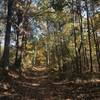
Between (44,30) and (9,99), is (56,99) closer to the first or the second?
(9,99)

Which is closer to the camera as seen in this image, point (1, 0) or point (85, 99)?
point (85, 99)

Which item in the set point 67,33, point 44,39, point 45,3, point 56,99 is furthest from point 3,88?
point 44,39

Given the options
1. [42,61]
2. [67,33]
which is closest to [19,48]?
[67,33]

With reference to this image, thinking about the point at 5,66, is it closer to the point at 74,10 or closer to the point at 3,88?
the point at 3,88

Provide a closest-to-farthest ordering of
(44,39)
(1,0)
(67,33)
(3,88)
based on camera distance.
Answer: (3,88) < (1,0) < (67,33) < (44,39)

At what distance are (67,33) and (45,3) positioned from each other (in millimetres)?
18024

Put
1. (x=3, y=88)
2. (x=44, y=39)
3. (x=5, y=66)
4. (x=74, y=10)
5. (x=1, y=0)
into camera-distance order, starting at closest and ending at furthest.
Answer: (x=3, y=88)
(x=5, y=66)
(x=1, y=0)
(x=74, y=10)
(x=44, y=39)

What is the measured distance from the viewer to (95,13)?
109 feet

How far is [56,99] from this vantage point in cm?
1323

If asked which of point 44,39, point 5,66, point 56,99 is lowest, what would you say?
point 56,99

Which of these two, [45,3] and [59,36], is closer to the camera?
[45,3]

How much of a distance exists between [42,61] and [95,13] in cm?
5016

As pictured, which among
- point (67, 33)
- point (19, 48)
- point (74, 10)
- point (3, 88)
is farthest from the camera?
point (67, 33)

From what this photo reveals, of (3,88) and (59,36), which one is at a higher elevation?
(59,36)
